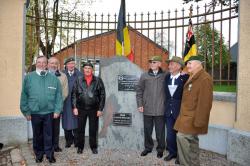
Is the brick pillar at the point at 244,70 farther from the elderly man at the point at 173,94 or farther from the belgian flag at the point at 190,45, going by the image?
the belgian flag at the point at 190,45

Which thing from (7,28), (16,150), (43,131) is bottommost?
(16,150)

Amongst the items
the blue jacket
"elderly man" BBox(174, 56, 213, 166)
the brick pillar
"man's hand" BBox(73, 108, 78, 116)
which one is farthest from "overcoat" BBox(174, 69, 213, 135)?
"man's hand" BBox(73, 108, 78, 116)

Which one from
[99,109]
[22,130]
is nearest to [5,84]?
[22,130]

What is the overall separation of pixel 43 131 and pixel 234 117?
11.2ft

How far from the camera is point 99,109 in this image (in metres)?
6.48

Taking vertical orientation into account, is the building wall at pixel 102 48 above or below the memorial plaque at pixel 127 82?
above

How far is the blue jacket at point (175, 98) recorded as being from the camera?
5.91 m

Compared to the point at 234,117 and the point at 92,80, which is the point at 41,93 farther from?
the point at 234,117

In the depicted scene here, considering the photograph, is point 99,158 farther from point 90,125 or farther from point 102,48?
point 102,48

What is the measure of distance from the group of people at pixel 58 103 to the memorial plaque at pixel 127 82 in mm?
495

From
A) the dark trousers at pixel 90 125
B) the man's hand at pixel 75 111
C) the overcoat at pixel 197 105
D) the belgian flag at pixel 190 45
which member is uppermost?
the belgian flag at pixel 190 45

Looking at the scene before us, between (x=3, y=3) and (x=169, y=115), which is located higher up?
(x=3, y=3)

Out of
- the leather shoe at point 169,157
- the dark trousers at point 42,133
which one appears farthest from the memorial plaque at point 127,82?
the dark trousers at point 42,133

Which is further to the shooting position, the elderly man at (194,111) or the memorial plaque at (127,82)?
the memorial plaque at (127,82)
